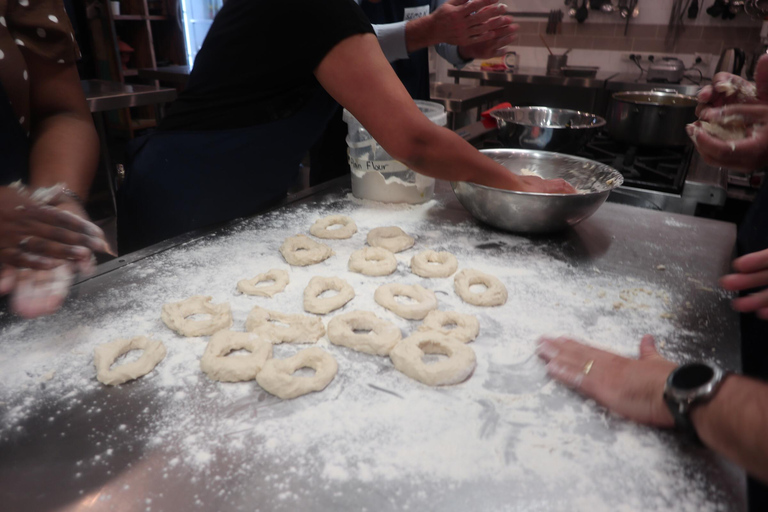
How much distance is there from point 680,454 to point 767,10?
291 centimetres

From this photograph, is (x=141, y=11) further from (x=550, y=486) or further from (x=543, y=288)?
(x=550, y=486)

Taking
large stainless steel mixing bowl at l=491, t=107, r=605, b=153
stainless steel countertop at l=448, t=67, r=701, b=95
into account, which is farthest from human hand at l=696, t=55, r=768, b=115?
stainless steel countertop at l=448, t=67, r=701, b=95

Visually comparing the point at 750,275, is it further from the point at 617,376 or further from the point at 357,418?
the point at 357,418

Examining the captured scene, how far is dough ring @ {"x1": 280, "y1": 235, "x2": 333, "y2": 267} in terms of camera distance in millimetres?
1430

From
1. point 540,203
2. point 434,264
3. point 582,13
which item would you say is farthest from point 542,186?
point 582,13

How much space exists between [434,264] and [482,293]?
0.70 feet

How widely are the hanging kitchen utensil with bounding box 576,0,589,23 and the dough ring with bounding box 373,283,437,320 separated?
4.43 metres

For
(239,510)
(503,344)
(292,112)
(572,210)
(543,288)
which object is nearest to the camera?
(239,510)

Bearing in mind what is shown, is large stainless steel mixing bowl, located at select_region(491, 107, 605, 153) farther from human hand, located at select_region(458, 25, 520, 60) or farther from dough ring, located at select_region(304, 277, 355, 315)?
dough ring, located at select_region(304, 277, 355, 315)

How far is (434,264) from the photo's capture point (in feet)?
4.67

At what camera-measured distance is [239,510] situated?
0.72 m

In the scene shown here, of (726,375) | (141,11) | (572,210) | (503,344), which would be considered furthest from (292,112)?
(141,11)

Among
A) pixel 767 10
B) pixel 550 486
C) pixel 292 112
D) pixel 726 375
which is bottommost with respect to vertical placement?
pixel 550 486

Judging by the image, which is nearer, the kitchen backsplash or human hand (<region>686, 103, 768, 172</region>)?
human hand (<region>686, 103, 768, 172</region>)
